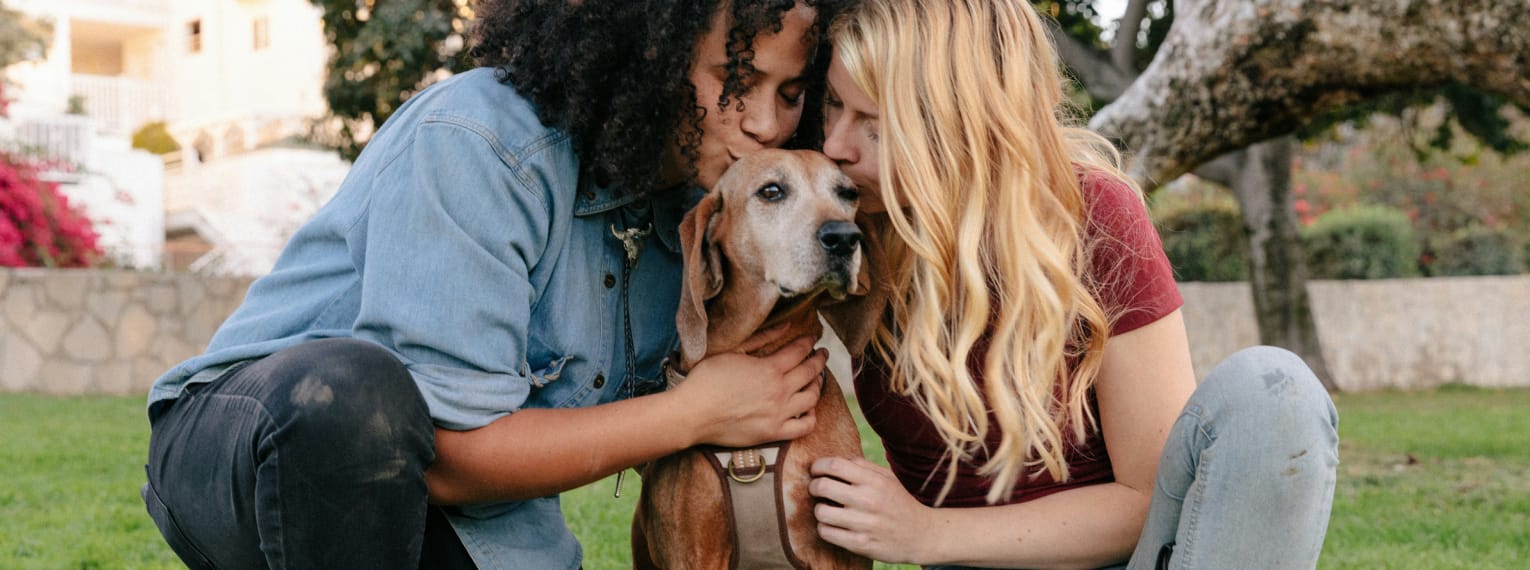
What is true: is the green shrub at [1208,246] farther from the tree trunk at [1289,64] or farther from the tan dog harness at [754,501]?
the tan dog harness at [754,501]

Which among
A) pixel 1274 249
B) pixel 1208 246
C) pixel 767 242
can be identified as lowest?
pixel 1208 246

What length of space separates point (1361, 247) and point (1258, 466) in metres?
15.4

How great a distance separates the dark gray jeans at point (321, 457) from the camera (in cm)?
209

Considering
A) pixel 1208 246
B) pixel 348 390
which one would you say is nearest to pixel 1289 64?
pixel 348 390

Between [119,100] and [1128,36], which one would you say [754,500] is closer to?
[1128,36]

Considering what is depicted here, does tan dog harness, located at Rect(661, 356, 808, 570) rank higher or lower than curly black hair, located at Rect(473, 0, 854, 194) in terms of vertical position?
lower

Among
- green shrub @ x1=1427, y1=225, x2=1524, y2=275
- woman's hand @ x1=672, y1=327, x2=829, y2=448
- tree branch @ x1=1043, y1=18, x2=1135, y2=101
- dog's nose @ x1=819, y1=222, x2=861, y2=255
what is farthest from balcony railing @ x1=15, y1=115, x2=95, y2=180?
green shrub @ x1=1427, y1=225, x2=1524, y2=275

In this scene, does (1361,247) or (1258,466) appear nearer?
(1258,466)

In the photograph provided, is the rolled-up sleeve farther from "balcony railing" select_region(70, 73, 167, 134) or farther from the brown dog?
"balcony railing" select_region(70, 73, 167, 134)

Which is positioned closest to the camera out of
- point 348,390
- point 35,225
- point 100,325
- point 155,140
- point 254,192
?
point 348,390

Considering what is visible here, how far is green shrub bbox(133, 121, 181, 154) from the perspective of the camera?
20188mm

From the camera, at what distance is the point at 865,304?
9.02 ft

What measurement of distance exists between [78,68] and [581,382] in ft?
77.0

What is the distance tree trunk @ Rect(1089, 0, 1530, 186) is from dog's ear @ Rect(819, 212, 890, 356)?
3133mm
